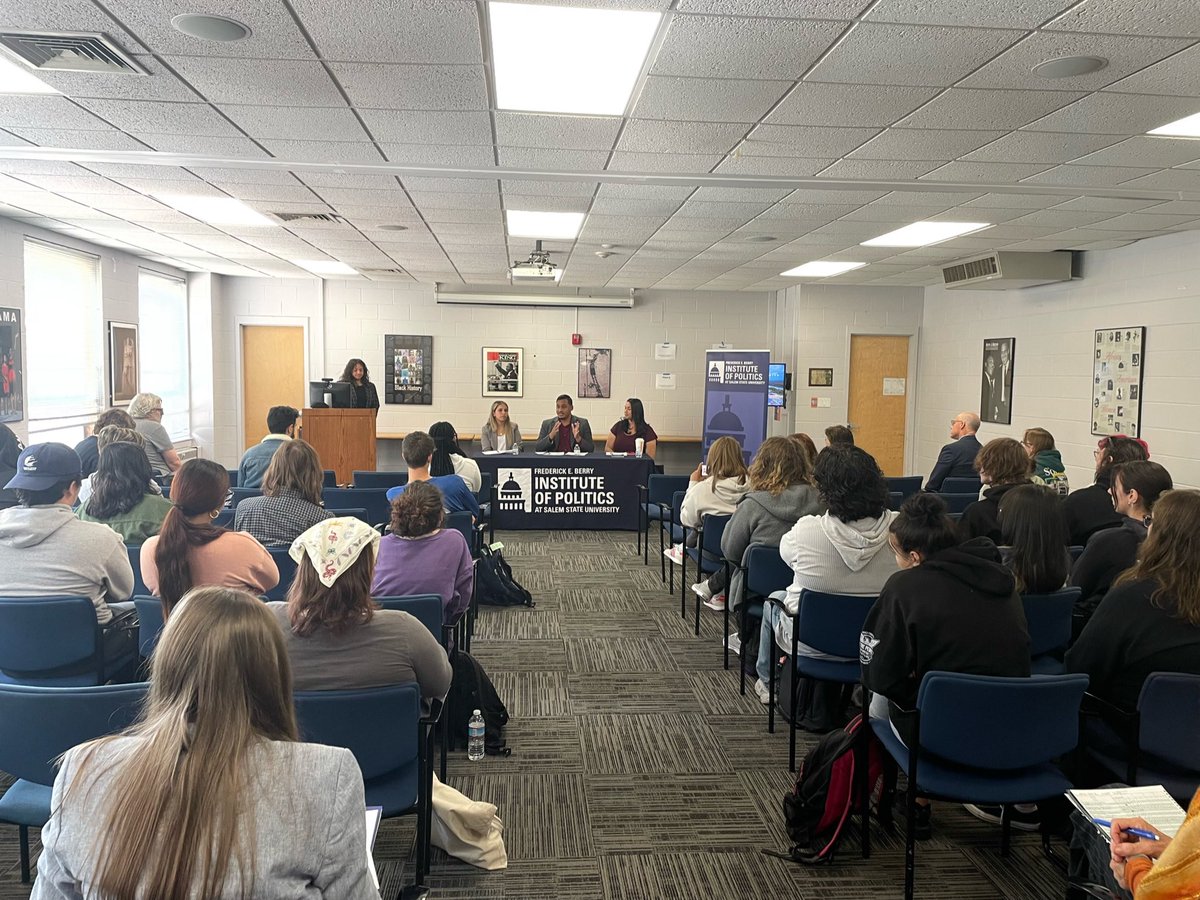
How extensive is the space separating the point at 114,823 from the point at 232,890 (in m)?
0.18

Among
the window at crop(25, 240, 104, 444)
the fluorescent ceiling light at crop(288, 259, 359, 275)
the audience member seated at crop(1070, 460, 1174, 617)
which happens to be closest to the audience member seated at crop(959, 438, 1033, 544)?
the audience member seated at crop(1070, 460, 1174, 617)

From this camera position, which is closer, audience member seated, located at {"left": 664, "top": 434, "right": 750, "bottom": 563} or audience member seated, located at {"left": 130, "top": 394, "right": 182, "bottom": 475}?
audience member seated, located at {"left": 664, "top": 434, "right": 750, "bottom": 563}

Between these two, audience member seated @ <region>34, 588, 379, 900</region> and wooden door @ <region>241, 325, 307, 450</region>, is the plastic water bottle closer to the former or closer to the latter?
audience member seated @ <region>34, 588, 379, 900</region>

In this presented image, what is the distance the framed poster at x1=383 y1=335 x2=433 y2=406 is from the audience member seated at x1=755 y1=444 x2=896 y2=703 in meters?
8.63

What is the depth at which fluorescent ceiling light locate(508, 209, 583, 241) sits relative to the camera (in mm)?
6121

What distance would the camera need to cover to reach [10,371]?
6.58 m

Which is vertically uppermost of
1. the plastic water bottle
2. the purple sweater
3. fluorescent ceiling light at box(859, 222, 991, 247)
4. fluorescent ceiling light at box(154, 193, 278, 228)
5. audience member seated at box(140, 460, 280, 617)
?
fluorescent ceiling light at box(859, 222, 991, 247)

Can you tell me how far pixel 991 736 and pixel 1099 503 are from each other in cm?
252

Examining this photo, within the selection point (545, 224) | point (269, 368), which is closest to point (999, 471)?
point (545, 224)

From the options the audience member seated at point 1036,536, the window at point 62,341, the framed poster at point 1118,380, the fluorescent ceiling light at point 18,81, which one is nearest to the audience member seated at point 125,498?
the fluorescent ceiling light at point 18,81

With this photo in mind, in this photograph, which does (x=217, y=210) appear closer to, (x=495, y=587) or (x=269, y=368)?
(x=495, y=587)

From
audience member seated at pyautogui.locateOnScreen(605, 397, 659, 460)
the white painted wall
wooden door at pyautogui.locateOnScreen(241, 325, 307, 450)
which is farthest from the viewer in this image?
wooden door at pyautogui.locateOnScreen(241, 325, 307, 450)

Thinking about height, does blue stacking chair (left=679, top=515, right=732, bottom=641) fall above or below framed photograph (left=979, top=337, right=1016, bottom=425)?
below

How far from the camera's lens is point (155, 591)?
3.04 metres
